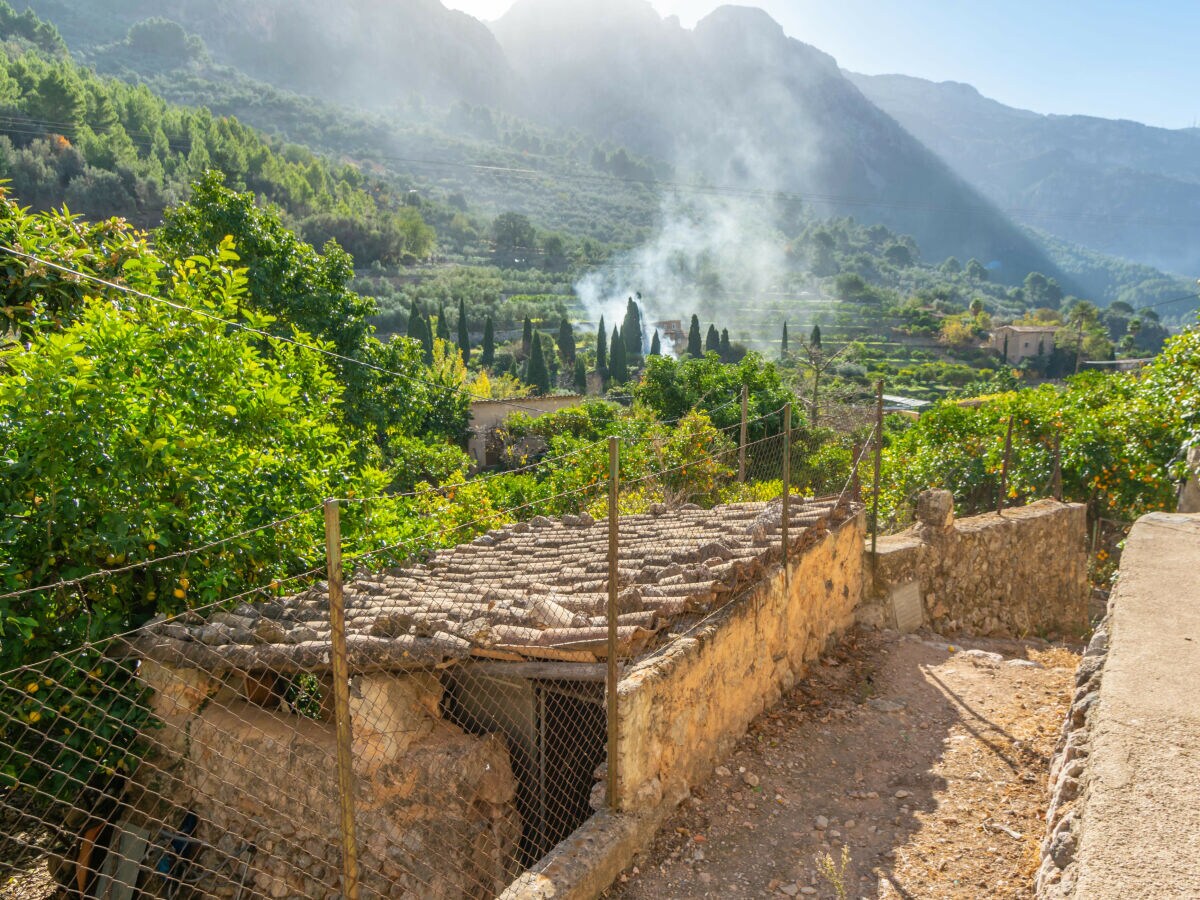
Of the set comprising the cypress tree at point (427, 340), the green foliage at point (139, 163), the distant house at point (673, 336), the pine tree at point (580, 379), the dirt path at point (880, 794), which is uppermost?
the green foliage at point (139, 163)

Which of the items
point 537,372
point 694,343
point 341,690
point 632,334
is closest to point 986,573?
point 341,690

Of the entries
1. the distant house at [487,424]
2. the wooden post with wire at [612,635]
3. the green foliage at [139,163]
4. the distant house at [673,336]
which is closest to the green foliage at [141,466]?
the wooden post with wire at [612,635]

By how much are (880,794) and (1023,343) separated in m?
82.8

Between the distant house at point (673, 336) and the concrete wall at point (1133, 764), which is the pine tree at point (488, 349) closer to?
the distant house at point (673, 336)

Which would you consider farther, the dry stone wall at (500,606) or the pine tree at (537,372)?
the pine tree at (537,372)

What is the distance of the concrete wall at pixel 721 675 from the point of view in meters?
4.30

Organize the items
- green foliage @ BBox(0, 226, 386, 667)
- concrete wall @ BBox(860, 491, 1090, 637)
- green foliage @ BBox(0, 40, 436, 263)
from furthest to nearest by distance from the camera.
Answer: green foliage @ BBox(0, 40, 436, 263), concrete wall @ BBox(860, 491, 1090, 637), green foliage @ BBox(0, 226, 386, 667)

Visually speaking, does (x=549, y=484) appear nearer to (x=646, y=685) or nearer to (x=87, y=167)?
(x=646, y=685)

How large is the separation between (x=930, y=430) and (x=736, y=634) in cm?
1218

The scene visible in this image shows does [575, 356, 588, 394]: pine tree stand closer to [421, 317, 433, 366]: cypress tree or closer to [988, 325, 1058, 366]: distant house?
[421, 317, 433, 366]: cypress tree

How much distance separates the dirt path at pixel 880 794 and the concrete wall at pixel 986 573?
1.67 meters

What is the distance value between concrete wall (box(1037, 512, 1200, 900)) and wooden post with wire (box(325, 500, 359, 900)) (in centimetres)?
263

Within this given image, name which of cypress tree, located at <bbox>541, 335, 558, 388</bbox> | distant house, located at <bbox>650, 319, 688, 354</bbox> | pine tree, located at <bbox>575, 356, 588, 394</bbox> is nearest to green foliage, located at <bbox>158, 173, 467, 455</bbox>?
pine tree, located at <bbox>575, 356, 588, 394</bbox>

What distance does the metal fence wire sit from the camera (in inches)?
169
